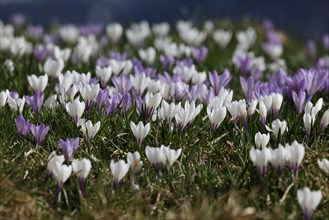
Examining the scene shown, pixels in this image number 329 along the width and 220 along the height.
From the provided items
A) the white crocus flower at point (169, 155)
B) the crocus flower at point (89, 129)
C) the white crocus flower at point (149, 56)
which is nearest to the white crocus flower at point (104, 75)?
the crocus flower at point (89, 129)

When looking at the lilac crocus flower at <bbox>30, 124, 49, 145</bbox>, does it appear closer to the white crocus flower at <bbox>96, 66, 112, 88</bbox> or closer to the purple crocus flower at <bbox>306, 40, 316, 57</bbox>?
the white crocus flower at <bbox>96, 66, 112, 88</bbox>

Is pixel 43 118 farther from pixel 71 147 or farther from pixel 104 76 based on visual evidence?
pixel 104 76

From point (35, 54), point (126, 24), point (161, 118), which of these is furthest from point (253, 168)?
point (126, 24)

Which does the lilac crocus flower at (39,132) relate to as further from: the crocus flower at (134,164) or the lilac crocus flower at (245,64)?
the lilac crocus flower at (245,64)

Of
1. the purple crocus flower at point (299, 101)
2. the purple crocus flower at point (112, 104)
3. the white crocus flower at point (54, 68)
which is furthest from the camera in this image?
the white crocus flower at point (54, 68)

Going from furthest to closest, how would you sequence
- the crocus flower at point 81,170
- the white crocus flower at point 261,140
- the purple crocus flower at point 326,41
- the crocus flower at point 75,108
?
the purple crocus flower at point 326,41, the crocus flower at point 75,108, the white crocus flower at point 261,140, the crocus flower at point 81,170

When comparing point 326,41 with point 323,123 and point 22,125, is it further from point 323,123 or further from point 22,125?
point 22,125
